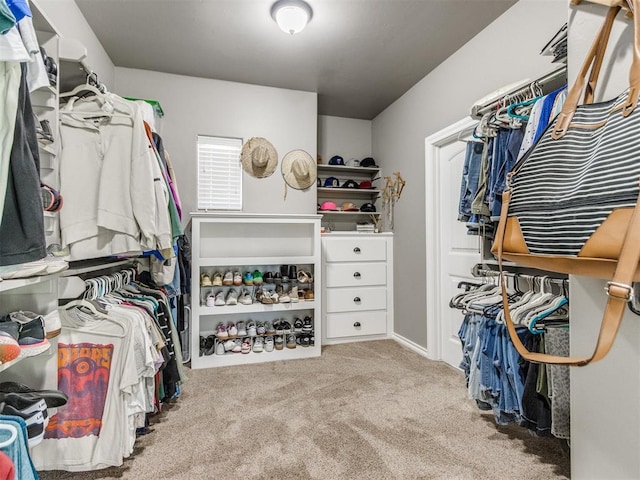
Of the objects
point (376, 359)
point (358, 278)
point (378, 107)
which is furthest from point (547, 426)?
point (378, 107)

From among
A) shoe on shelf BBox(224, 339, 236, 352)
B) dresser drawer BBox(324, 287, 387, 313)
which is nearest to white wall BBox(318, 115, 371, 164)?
dresser drawer BBox(324, 287, 387, 313)

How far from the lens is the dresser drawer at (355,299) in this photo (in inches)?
127

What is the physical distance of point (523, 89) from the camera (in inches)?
62.6

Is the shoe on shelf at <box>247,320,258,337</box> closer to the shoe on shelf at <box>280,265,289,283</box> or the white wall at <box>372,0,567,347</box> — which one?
the shoe on shelf at <box>280,265,289,283</box>

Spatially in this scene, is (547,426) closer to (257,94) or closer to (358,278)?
(358,278)

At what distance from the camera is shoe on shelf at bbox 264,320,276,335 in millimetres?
2846

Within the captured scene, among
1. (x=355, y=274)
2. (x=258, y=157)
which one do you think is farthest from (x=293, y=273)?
(x=258, y=157)

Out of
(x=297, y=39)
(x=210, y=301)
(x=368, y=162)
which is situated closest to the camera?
(x=297, y=39)

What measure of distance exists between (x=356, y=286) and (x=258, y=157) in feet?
5.32

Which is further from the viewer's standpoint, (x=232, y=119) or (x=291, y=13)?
(x=232, y=119)

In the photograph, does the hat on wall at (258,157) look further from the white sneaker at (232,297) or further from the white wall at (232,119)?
the white sneaker at (232,297)

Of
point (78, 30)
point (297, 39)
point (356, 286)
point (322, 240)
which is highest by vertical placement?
point (297, 39)

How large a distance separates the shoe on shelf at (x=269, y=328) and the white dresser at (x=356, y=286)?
534 millimetres

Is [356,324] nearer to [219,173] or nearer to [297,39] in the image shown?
[219,173]
